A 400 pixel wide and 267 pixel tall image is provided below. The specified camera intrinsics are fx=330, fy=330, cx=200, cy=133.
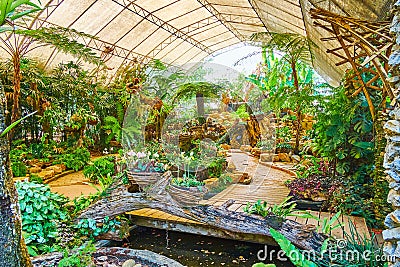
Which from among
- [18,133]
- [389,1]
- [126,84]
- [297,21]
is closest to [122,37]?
[126,84]

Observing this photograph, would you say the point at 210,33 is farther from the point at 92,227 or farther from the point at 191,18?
the point at 92,227

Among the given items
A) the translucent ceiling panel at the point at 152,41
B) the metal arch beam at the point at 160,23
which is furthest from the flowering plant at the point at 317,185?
the translucent ceiling panel at the point at 152,41

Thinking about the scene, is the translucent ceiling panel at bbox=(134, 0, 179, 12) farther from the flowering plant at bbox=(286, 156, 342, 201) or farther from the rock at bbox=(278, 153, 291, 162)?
the flowering plant at bbox=(286, 156, 342, 201)

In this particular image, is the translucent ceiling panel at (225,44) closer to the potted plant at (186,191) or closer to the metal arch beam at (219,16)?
the metal arch beam at (219,16)

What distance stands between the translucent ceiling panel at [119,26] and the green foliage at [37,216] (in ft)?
18.6

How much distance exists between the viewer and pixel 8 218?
140 cm

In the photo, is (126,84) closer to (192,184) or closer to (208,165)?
(208,165)

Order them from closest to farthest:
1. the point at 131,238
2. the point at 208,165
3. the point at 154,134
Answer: the point at 131,238, the point at 154,134, the point at 208,165

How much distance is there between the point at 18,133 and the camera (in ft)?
25.0

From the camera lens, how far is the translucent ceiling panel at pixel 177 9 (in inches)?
329

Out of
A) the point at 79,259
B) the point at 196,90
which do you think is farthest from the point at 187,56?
the point at 79,259

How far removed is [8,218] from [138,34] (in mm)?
8320

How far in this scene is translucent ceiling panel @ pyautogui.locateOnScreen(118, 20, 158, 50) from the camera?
8762 mm

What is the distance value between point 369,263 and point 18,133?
7.60 m
